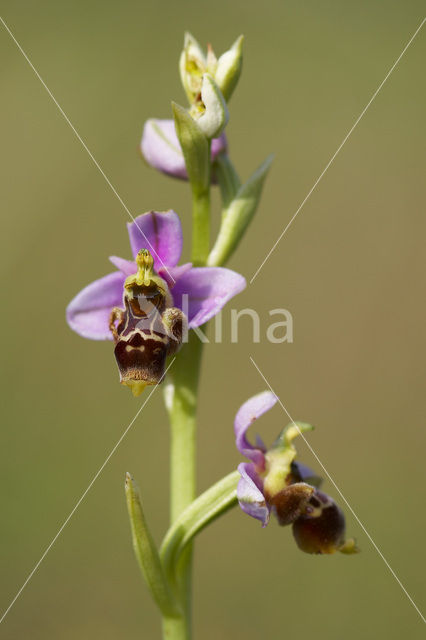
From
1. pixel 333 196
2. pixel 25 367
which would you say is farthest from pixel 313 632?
pixel 333 196

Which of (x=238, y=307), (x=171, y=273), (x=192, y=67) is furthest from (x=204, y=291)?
(x=238, y=307)

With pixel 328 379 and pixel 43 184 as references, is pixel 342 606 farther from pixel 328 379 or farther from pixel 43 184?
pixel 43 184

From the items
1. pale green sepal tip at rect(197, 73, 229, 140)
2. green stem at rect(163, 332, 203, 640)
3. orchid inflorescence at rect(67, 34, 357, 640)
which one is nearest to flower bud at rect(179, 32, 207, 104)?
orchid inflorescence at rect(67, 34, 357, 640)

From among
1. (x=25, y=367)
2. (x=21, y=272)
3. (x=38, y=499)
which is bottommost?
(x=38, y=499)

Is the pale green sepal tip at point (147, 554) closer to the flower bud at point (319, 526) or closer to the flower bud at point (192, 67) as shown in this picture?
the flower bud at point (319, 526)

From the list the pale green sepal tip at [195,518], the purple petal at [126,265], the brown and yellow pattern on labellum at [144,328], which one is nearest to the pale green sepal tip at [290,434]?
the pale green sepal tip at [195,518]

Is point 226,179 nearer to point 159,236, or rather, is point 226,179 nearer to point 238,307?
point 159,236
